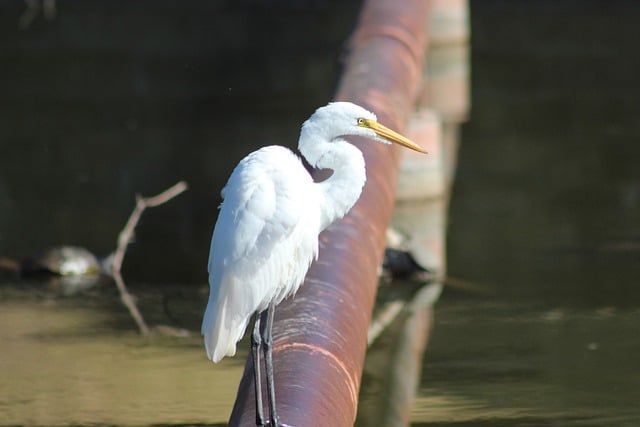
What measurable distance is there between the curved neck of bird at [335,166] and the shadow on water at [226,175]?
199 centimetres

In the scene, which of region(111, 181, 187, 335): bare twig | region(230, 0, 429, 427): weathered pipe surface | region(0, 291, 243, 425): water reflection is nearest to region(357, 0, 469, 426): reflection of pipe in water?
region(0, 291, 243, 425): water reflection

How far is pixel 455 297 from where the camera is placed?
7711 millimetres

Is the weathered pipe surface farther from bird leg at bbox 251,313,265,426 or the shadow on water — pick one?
the shadow on water

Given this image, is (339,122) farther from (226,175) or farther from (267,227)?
(226,175)

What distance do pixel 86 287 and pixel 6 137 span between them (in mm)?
4292

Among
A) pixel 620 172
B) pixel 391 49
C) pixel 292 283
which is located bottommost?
pixel 620 172

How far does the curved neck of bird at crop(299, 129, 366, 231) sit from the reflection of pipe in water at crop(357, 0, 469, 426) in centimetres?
203

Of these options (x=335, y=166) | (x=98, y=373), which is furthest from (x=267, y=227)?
(x=98, y=373)

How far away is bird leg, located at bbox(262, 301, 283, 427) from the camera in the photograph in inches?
139

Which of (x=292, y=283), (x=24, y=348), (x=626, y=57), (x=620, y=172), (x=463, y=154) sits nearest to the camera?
(x=292, y=283)

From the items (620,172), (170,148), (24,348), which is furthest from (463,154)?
(24,348)

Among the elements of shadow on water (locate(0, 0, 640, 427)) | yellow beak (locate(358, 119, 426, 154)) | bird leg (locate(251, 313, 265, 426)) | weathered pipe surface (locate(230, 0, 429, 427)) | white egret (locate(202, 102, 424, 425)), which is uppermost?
yellow beak (locate(358, 119, 426, 154))

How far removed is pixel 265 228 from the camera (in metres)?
3.75

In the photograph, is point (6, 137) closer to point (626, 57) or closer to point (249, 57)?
point (249, 57)
